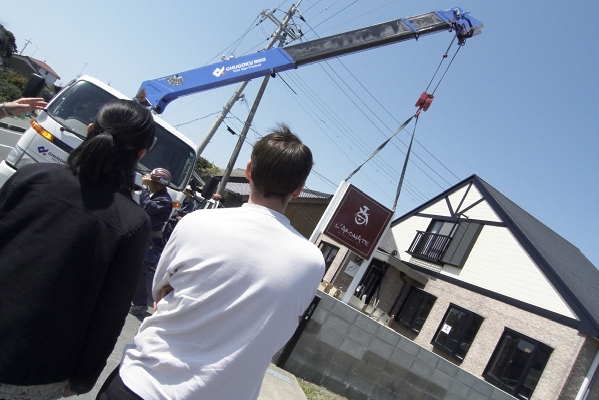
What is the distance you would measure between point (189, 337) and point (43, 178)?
30.5 inches

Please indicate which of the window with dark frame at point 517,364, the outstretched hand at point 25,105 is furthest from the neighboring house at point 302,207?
the outstretched hand at point 25,105

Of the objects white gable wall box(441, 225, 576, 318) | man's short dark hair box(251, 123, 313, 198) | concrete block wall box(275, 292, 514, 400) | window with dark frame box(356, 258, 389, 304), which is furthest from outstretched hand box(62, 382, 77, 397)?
window with dark frame box(356, 258, 389, 304)

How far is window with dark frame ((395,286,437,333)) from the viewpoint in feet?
51.9

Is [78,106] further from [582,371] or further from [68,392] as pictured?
[582,371]

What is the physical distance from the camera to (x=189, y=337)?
1.48 m

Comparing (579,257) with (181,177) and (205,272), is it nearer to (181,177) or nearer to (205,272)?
(181,177)

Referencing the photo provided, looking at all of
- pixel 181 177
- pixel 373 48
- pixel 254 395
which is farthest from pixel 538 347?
pixel 254 395

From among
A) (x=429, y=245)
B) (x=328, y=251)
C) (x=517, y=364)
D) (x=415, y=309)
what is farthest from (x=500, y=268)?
(x=328, y=251)

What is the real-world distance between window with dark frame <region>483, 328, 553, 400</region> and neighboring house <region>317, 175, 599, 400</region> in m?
0.03

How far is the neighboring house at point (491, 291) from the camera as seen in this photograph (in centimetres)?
1126

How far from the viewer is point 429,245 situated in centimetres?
1764

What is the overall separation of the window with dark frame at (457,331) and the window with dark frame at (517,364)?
0.98m

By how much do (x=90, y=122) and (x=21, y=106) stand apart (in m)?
3.56

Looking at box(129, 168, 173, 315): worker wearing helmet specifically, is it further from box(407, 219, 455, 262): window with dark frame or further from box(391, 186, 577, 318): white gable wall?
box(407, 219, 455, 262): window with dark frame
